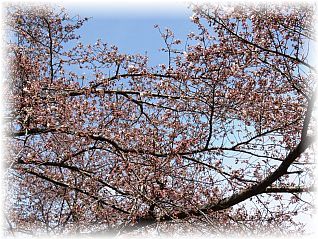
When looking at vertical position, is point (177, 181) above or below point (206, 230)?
above

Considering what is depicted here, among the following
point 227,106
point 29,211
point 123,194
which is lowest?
point 29,211

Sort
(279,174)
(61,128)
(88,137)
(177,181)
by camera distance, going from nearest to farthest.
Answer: (279,174), (61,128), (88,137), (177,181)

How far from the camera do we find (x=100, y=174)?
7035mm

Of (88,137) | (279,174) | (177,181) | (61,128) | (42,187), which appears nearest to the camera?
(279,174)

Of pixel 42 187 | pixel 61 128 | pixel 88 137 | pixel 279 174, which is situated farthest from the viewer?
pixel 42 187

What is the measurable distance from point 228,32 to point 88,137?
250cm

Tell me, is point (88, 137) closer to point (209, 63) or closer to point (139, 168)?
point (139, 168)

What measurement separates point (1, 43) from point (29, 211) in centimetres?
349

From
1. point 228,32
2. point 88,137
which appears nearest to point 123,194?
point 88,137

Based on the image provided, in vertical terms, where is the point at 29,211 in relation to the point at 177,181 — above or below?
below

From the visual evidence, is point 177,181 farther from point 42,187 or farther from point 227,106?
point 42,187

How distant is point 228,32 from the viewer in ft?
18.4

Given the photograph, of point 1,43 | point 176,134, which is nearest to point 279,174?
point 176,134

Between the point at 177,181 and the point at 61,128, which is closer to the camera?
the point at 61,128
